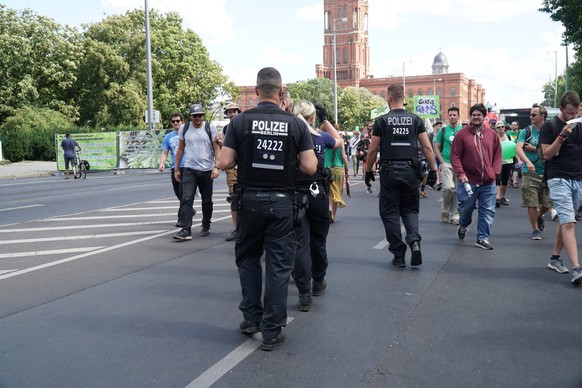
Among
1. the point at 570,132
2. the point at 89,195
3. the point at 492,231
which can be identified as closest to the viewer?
the point at 570,132

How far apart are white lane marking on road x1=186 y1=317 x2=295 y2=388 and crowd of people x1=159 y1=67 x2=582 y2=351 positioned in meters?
0.10

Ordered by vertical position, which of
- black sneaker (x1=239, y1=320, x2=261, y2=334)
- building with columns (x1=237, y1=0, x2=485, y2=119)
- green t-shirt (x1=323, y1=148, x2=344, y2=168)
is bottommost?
black sneaker (x1=239, y1=320, x2=261, y2=334)

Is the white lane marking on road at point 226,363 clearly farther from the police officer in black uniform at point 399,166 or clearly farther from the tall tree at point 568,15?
the tall tree at point 568,15

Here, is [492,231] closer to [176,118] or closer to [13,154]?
[176,118]

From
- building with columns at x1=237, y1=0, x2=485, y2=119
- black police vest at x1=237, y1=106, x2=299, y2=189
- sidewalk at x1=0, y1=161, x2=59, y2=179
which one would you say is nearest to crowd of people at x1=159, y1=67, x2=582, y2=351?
black police vest at x1=237, y1=106, x2=299, y2=189

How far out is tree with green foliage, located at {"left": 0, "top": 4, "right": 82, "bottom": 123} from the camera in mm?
46781

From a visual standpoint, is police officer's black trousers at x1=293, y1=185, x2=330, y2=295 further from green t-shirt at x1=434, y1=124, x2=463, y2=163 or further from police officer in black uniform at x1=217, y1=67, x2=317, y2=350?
green t-shirt at x1=434, y1=124, x2=463, y2=163

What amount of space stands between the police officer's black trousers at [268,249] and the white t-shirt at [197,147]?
181 inches

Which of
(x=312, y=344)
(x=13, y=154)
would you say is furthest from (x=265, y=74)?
(x=13, y=154)

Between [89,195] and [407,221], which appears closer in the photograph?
[407,221]

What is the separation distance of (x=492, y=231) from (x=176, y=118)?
5.42 meters

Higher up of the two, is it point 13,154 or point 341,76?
point 341,76

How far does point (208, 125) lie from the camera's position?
357 inches

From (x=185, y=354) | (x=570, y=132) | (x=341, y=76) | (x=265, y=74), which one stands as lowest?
(x=185, y=354)
